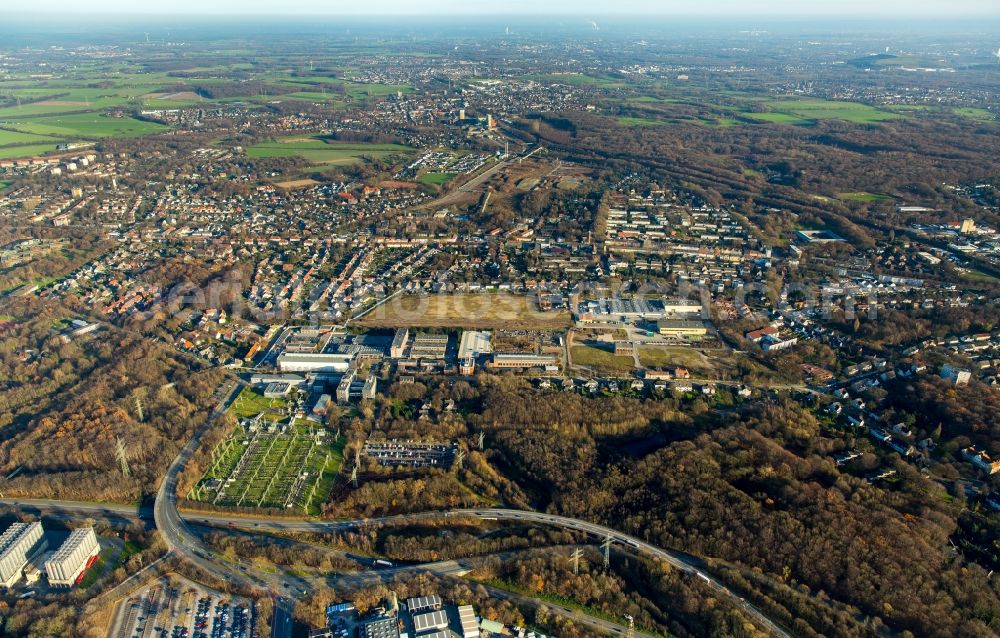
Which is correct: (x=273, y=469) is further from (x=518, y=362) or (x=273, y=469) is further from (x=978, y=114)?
(x=978, y=114)

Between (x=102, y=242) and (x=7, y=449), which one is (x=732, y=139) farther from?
(x=7, y=449)

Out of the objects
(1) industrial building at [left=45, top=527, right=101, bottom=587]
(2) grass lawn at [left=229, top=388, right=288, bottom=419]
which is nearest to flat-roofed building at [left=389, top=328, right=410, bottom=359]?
(2) grass lawn at [left=229, top=388, right=288, bottom=419]

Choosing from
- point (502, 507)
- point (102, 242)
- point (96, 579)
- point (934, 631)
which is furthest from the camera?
point (102, 242)

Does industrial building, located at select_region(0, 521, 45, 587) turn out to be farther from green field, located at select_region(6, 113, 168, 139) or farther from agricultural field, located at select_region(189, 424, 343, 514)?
green field, located at select_region(6, 113, 168, 139)

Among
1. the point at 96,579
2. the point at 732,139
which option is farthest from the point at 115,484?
the point at 732,139

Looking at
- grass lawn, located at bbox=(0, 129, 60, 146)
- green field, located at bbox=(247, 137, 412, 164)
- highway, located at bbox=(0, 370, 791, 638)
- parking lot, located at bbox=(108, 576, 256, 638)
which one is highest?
grass lawn, located at bbox=(0, 129, 60, 146)
